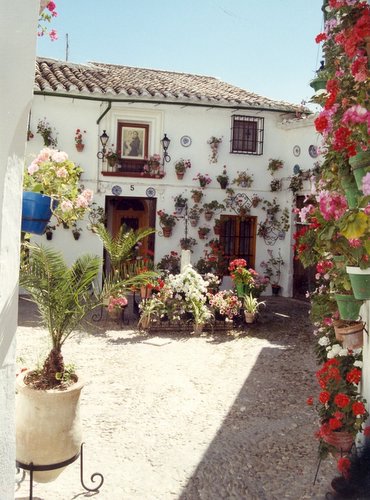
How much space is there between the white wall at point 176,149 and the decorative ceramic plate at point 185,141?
9 cm

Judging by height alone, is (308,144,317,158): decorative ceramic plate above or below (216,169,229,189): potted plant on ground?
above

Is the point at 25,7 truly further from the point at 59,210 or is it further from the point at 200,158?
the point at 200,158

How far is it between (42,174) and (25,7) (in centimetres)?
157

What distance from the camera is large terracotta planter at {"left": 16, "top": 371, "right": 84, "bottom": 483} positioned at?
3.54m

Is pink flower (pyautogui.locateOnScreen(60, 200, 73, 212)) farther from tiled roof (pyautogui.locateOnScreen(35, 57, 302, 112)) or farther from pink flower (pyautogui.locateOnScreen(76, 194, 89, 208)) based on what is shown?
tiled roof (pyautogui.locateOnScreen(35, 57, 302, 112))

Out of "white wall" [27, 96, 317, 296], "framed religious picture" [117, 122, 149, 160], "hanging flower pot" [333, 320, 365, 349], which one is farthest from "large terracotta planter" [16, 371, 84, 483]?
"framed religious picture" [117, 122, 149, 160]

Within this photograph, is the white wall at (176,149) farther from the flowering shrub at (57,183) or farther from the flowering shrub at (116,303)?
the flowering shrub at (57,183)

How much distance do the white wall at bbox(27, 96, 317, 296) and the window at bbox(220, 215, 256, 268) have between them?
0.29 m

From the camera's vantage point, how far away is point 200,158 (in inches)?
561

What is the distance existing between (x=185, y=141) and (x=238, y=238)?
3.17 metres

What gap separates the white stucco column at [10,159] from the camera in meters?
2.39

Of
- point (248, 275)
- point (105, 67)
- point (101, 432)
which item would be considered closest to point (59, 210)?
point (101, 432)

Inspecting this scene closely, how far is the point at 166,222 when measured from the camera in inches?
542

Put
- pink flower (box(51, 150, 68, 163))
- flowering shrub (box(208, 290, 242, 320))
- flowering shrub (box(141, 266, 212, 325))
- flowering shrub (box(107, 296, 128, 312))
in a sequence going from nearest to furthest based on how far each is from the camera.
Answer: pink flower (box(51, 150, 68, 163))
flowering shrub (box(107, 296, 128, 312))
flowering shrub (box(141, 266, 212, 325))
flowering shrub (box(208, 290, 242, 320))
